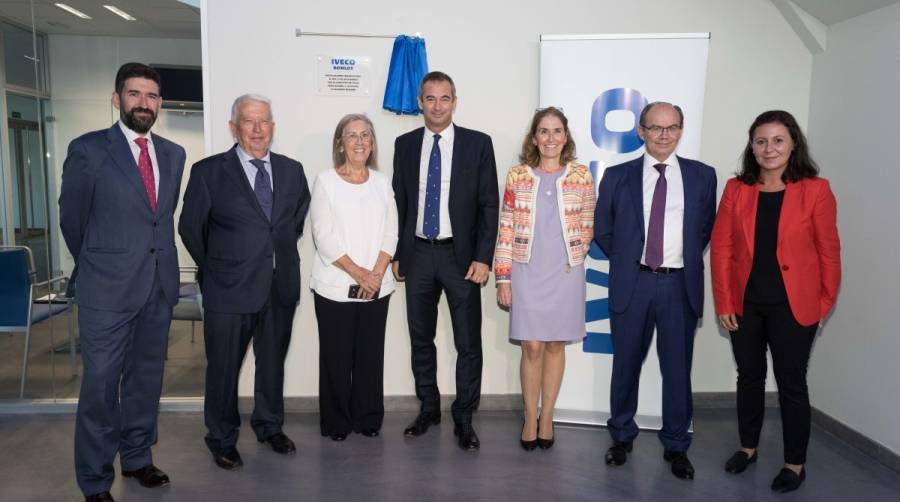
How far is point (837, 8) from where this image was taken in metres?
3.58

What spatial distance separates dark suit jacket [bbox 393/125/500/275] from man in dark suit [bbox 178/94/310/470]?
57 cm

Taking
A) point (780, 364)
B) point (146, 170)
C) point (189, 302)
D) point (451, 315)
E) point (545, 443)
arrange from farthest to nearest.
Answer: point (189, 302), point (451, 315), point (545, 443), point (780, 364), point (146, 170)

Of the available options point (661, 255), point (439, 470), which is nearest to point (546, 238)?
point (661, 255)

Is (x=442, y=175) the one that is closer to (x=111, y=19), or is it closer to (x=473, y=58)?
(x=473, y=58)

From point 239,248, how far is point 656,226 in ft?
6.50

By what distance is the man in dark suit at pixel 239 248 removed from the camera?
3.04 m

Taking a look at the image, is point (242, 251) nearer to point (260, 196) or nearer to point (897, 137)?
point (260, 196)

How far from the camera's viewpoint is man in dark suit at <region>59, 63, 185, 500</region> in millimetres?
2668

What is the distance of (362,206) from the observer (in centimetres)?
332

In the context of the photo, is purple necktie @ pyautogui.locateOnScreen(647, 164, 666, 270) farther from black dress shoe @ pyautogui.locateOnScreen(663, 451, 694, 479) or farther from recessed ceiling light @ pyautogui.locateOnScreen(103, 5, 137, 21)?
recessed ceiling light @ pyautogui.locateOnScreen(103, 5, 137, 21)

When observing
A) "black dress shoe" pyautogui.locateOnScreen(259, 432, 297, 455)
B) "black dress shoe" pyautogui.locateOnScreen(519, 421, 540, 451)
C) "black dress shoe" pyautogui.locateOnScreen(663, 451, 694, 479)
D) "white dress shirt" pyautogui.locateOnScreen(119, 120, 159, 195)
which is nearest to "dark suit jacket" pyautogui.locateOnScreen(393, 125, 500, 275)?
"black dress shoe" pyautogui.locateOnScreen(519, 421, 540, 451)

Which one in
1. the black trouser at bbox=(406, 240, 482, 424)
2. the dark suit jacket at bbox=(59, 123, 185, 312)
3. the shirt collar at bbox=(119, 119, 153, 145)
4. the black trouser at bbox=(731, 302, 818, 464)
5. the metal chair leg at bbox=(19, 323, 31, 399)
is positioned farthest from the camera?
the metal chair leg at bbox=(19, 323, 31, 399)

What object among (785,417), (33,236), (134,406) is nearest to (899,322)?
(785,417)

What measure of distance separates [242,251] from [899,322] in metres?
3.25
